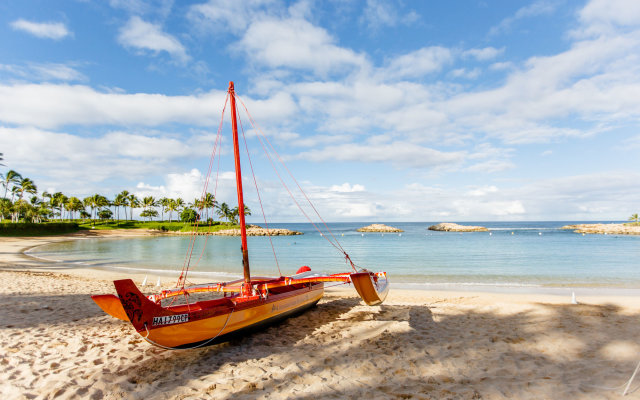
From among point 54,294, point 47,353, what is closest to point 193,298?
point 54,294

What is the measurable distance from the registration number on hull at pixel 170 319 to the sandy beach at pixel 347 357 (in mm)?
904

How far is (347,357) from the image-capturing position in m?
7.14

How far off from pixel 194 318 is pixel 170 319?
19.6 inches

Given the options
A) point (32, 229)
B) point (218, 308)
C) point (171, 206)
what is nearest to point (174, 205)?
point (171, 206)

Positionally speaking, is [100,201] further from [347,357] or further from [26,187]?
[347,357]

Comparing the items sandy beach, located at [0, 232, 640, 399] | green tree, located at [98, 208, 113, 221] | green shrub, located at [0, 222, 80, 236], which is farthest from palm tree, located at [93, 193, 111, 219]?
sandy beach, located at [0, 232, 640, 399]

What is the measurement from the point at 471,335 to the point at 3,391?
33.0 feet

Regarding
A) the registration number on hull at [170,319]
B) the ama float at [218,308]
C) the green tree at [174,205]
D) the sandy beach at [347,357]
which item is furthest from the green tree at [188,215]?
the registration number on hull at [170,319]

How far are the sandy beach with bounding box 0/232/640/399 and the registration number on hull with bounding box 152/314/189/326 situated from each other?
904mm

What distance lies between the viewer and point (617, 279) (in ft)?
64.1

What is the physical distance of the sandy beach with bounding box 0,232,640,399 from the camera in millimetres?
5605

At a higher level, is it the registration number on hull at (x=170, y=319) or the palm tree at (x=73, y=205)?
the palm tree at (x=73, y=205)

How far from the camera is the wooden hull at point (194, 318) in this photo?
632 centimetres

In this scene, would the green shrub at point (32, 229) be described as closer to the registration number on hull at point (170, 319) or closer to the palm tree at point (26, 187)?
the palm tree at point (26, 187)
